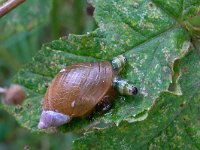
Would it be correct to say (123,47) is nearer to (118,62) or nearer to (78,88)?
(118,62)

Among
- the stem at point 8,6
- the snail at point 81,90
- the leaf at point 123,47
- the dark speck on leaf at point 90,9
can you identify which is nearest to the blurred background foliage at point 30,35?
the dark speck on leaf at point 90,9

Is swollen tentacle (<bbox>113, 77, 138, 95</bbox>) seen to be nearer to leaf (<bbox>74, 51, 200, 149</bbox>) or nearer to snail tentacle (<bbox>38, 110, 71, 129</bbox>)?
leaf (<bbox>74, 51, 200, 149</bbox>)

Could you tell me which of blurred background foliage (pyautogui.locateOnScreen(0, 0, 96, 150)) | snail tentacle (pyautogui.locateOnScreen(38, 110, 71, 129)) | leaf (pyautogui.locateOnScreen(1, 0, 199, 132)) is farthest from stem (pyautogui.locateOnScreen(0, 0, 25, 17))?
blurred background foliage (pyautogui.locateOnScreen(0, 0, 96, 150))

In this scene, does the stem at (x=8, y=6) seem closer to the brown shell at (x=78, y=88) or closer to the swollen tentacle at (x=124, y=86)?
the brown shell at (x=78, y=88)

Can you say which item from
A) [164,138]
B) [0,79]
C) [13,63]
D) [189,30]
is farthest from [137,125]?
[0,79]

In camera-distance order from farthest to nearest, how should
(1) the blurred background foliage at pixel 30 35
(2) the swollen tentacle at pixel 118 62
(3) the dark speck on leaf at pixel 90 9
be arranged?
1. (1) the blurred background foliage at pixel 30 35
2. (3) the dark speck on leaf at pixel 90 9
3. (2) the swollen tentacle at pixel 118 62

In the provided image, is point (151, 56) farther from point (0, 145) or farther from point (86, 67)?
point (0, 145)
